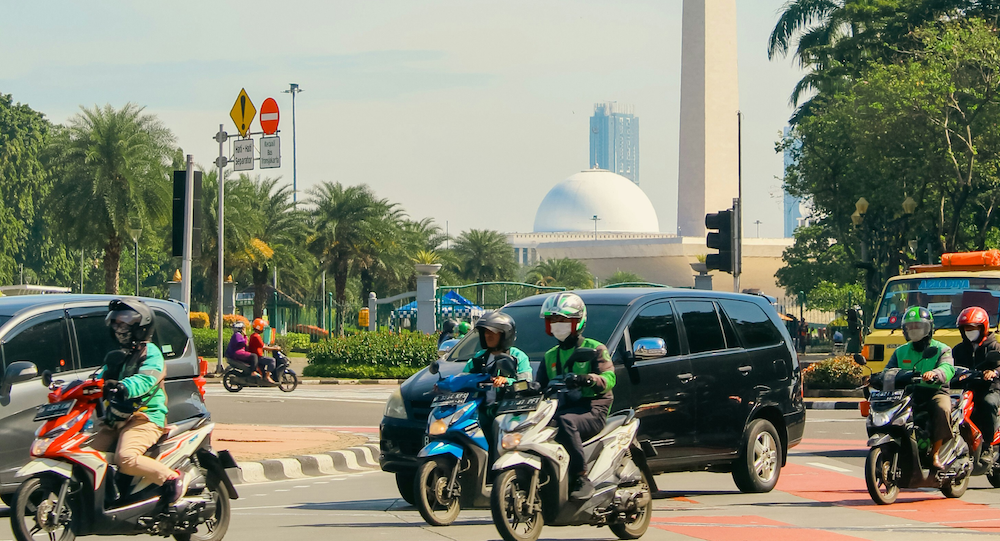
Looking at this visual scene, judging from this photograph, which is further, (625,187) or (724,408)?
(625,187)

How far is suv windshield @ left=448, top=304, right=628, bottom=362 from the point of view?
361 inches

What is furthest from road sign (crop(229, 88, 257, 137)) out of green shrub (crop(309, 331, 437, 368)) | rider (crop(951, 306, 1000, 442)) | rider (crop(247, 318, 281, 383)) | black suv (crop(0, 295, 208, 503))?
rider (crop(951, 306, 1000, 442))

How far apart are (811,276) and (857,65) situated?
1642 centimetres

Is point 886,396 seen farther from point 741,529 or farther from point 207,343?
point 207,343

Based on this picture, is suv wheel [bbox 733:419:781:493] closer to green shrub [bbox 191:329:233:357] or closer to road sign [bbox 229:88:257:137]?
road sign [bbox 229:88:257:137]

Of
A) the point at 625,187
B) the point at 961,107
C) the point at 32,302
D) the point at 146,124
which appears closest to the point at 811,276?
the point at 961,107

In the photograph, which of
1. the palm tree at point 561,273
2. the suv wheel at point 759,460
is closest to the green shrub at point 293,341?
the palm tree at point 561,273

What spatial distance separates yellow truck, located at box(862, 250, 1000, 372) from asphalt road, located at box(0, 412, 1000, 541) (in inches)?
154

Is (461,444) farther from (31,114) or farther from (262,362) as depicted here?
(31,114)

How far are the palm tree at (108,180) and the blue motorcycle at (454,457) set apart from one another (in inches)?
1193

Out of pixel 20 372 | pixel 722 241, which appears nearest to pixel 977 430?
pixel 20 372

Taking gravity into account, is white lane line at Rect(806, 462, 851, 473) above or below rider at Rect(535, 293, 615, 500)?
below

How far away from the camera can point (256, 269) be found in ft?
154

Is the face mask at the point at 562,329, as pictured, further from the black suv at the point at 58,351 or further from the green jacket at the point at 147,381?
the black suv at the point at 58,351
